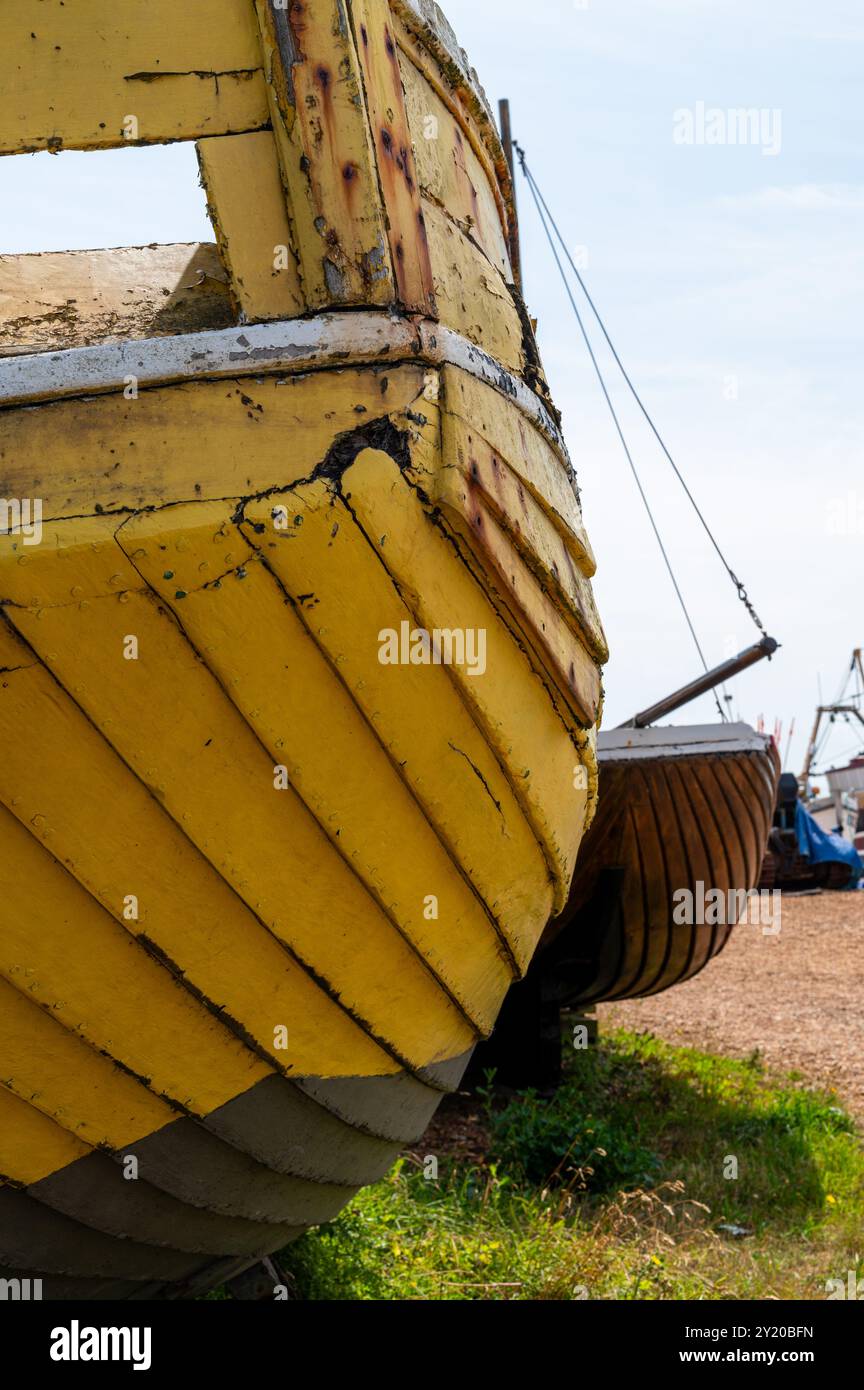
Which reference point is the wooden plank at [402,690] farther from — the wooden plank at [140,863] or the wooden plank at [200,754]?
the wooden plank at [140,863]

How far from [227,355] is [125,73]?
0.49 m

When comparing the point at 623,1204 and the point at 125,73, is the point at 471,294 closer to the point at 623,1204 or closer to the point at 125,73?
the point at 125,73

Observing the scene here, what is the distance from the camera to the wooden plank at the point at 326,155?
177 cm

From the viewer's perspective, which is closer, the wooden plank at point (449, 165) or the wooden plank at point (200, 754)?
the wooden plank at point (200, 754)

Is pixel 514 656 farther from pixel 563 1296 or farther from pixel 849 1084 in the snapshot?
pixel 849 1084

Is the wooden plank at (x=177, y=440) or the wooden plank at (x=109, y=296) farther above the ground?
the wooden plank at (x=109, y=296)

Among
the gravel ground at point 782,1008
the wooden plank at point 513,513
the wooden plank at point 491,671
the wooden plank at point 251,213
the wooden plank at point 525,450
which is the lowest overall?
the gravel ground at point 782,1008

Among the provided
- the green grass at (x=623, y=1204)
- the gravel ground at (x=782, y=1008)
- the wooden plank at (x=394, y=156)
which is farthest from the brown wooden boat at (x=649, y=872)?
the wooden plank at (x=394, y=156)

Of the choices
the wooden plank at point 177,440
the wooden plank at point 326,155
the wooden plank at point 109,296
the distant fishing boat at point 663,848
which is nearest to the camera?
the wooden plank at point 177,440

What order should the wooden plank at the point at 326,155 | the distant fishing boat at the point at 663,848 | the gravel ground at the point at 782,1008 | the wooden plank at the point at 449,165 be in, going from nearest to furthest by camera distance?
the wooden plank at the point at 326,155, the wooden plank at the point at 449,165, the distant fishing boat at the point at 663,848, the gravel ground at the point at 782,1008

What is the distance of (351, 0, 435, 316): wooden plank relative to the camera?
72.1 inches

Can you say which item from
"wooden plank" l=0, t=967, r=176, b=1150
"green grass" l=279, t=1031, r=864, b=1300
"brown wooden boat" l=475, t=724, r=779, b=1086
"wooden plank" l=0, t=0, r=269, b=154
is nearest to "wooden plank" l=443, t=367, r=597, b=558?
"wooden plank" l=0, t=0, r=269, b=154

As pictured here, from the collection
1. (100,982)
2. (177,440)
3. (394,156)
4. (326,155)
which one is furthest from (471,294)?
(100,982)

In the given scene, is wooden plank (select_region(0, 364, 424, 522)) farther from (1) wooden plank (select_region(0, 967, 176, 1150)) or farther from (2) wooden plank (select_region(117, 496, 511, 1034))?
(1) wooden plank (select_region(0, 967, 176, 1150))
